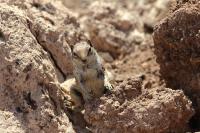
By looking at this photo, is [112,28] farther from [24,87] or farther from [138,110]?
[24,87]

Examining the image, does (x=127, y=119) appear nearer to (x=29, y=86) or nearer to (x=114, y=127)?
(x=114, y=127)

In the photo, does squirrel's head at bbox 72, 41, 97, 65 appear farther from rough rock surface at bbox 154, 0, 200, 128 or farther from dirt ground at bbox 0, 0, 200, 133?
rough rock surface at bbox 154, 0, 200, 128

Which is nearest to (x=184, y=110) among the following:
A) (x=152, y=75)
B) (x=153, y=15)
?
(x=152, y=75)

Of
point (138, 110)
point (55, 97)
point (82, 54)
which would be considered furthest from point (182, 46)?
point (55, 97)

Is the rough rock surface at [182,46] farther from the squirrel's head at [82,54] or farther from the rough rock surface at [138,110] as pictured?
the squirrel's head at [82,54]

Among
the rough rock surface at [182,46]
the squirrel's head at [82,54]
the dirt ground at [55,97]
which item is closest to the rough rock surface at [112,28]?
the dirt ground at [55,97]

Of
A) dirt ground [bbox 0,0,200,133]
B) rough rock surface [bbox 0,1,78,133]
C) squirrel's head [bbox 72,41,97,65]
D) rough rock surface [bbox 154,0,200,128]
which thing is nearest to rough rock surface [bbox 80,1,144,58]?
dirt ground [bbox 0,0,200,133]
